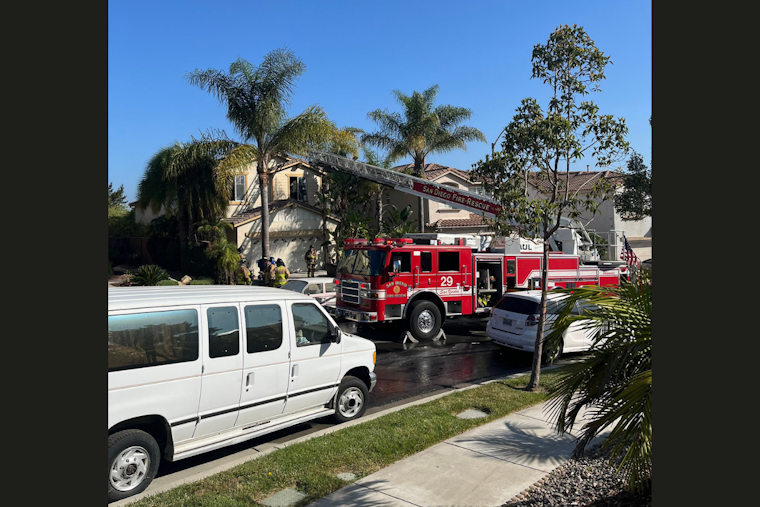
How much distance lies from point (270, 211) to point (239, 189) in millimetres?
2492

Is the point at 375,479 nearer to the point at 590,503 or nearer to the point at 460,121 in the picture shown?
the point at 590,503

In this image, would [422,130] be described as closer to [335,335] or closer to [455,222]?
[455,222]

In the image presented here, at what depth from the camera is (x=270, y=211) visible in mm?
27984

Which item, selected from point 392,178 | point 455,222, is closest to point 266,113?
point 392,178

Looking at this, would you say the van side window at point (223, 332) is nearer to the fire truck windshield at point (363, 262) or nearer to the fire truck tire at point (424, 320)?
the fire truck windshield at point (363, 262)

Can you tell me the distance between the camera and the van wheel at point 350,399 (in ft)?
25.7

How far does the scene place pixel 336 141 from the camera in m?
24.3

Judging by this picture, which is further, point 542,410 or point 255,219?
point 255,219

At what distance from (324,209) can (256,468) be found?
2382 cm

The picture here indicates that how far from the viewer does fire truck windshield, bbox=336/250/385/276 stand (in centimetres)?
1452

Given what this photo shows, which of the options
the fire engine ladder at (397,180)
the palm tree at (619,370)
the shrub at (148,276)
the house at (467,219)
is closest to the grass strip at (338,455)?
the palm tree at (619,370)

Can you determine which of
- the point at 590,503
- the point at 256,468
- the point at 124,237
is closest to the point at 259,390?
the point at 256,468

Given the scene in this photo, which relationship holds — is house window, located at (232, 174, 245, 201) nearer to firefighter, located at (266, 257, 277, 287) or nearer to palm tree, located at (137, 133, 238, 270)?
palm tree, located at (137, 133, 238, 270)

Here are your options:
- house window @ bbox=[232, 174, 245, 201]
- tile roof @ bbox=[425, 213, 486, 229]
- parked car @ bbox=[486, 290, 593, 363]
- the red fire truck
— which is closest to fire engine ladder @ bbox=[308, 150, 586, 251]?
the red fire truck
